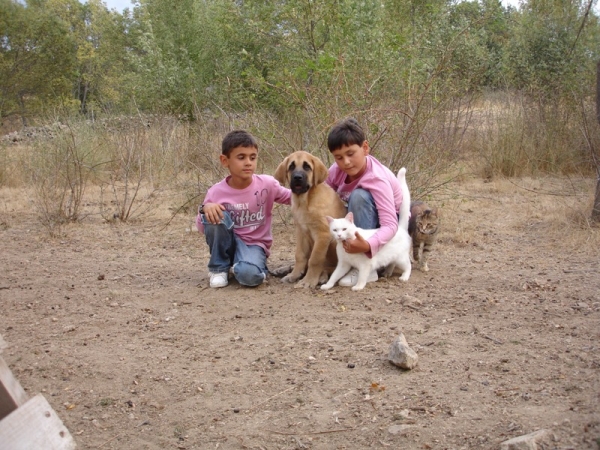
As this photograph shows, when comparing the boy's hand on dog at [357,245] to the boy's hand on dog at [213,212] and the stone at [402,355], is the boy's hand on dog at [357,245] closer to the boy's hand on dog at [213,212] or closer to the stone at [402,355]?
the boy's hand on dog at [213,212]

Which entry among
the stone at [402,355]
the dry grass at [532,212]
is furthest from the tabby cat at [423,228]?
the stone at [402,355]

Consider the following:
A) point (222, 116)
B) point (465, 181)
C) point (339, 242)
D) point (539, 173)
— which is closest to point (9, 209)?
point (222, 116)

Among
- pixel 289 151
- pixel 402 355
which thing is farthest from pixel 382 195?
pixel 289 151

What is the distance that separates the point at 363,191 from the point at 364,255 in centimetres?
47

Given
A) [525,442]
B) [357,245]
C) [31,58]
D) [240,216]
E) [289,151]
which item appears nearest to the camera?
[525,442]

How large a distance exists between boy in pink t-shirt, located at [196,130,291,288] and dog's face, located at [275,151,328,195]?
29 cm

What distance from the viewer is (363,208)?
4398mm

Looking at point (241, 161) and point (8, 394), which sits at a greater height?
point (241, 161)

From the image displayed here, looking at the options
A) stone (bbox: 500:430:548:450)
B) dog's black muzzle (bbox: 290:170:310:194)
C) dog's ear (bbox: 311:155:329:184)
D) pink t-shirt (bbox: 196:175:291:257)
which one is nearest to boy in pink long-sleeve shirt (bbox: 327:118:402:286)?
dog's ear (bbox: 311:155:329:184)

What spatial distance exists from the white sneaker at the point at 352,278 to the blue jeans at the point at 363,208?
350 millimetres

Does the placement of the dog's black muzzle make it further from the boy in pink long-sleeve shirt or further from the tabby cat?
the tabby cat

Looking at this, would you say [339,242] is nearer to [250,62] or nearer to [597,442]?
[597,442]

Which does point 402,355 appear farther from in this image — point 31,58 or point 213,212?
point 31,58

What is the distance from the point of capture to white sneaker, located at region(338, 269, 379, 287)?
4.44 m
